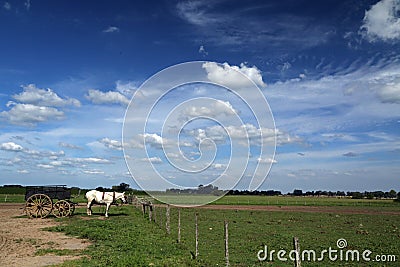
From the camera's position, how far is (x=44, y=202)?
2316 cm

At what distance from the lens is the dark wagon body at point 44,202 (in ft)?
75.6

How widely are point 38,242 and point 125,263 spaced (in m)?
5.96

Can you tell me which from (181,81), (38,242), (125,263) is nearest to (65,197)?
(38,242)

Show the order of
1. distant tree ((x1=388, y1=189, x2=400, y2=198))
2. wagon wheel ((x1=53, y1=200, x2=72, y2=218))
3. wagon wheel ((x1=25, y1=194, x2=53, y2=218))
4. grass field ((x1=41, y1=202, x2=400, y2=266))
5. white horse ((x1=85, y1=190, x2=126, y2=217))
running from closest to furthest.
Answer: grass field ((x1=41, y1=202, x2=400, y2=266)) < wagon wheel ((x1=25, y1=194, x2=53, y2=218)) < wagon wheel ((x1=53, y1=200, x2=72, y2=218)) < white horse ((x1=85, y1=190, x2=126, y2=217)) < distant tree ((x1=388, y1=189, x2=400, y2=198))

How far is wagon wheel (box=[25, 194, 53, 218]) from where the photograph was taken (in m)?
23.0

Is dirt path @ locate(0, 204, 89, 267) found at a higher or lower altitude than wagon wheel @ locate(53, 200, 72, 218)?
lower

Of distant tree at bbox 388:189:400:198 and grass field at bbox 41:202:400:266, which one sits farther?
distant tree at bbox 388:189:400:198

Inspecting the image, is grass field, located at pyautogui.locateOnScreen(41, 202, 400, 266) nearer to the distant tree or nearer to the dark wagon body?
the dark wagon body

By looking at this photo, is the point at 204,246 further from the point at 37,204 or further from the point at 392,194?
the point at 392,194

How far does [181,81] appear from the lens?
1412 cm

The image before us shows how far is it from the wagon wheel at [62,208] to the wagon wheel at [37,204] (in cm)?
50

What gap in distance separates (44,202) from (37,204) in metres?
0.42

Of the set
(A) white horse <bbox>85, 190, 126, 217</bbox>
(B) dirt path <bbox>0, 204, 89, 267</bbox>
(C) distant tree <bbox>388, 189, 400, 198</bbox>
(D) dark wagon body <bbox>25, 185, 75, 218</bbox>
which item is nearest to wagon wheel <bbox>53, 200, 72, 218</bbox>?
(D) dark wagon body <bbox>25, 185, 75, 218</bbox>

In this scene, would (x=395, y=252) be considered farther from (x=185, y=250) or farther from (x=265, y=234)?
(x=185, y=250)
